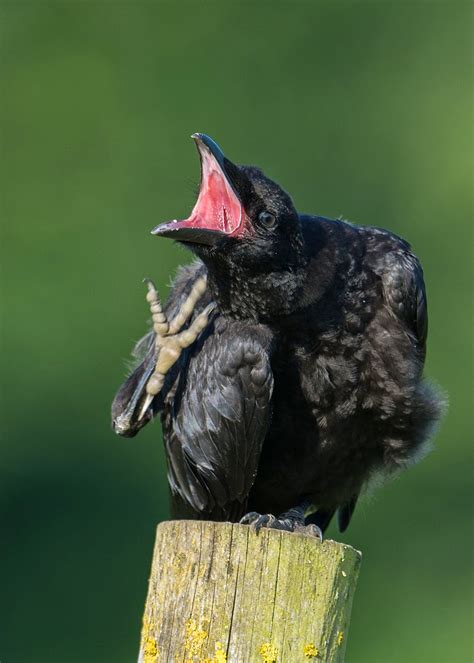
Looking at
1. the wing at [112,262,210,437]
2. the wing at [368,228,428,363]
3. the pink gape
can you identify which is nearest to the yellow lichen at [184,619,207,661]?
the wing at [112,262,210,437]

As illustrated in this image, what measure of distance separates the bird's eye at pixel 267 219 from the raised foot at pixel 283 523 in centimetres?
118

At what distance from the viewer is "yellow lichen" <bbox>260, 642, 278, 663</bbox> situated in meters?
3.92

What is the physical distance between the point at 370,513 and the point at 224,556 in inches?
302

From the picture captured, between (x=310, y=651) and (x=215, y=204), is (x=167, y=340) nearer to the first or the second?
(x=215, y=204)

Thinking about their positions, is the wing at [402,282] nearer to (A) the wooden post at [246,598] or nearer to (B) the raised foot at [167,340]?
(B) the raised foot at [167,340]

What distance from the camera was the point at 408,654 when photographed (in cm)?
952

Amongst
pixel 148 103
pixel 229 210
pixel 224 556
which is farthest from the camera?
pixel 148 103

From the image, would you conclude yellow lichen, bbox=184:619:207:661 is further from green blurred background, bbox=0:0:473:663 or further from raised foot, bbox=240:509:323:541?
green blurred background, bbox=0:0:473:663

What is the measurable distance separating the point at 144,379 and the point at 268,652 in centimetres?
186

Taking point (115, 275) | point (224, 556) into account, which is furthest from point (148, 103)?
point (224, 556)

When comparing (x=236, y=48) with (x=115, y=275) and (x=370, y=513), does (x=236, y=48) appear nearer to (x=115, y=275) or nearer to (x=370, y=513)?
(x=115, y=275)

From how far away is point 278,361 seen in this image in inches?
217

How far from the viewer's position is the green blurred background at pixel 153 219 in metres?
10.6

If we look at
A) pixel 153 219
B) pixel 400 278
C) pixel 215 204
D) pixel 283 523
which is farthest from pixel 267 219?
pixel 153 219
